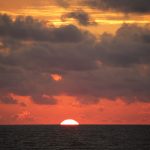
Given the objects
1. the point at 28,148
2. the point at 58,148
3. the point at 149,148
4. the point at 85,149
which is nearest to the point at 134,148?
the point at 149,148

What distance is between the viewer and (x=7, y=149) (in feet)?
394

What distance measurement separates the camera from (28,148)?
124 meters

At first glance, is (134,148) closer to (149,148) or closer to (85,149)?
(149,148)

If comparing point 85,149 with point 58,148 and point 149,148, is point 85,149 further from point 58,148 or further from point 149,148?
point 149,148

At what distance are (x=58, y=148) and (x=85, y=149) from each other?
764 centimetres

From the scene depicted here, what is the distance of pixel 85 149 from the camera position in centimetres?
12225

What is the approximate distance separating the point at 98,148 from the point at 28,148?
64.4 ft

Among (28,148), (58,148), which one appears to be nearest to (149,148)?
(58,148)

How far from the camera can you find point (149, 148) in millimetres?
121562

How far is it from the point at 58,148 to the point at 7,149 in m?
14.1

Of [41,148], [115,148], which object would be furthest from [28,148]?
[115,148]

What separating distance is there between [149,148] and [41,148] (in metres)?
29.8

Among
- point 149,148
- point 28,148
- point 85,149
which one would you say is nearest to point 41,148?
point 28,148

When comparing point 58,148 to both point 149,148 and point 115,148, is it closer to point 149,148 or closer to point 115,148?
point 115,148
